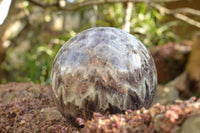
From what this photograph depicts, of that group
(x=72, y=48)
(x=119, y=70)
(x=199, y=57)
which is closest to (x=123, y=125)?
(x=119, y=70)

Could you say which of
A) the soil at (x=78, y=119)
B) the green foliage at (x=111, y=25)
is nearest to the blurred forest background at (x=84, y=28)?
the green foliage at (x=111, y=25)

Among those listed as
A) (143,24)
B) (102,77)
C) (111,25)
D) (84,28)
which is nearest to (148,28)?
(143,24)

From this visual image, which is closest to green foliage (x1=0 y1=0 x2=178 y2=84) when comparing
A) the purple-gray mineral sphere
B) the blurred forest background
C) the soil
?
the blurred forest background

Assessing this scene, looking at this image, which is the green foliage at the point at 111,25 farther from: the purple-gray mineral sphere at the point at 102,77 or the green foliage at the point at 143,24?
the purple-gray mineral sphere at the point at 102,77

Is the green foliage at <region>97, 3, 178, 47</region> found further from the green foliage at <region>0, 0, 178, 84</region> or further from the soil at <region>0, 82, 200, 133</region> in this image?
the soil at <region>0, 82, 200, 133</region>

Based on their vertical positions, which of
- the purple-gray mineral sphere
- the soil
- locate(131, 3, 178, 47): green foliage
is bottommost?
the soil
